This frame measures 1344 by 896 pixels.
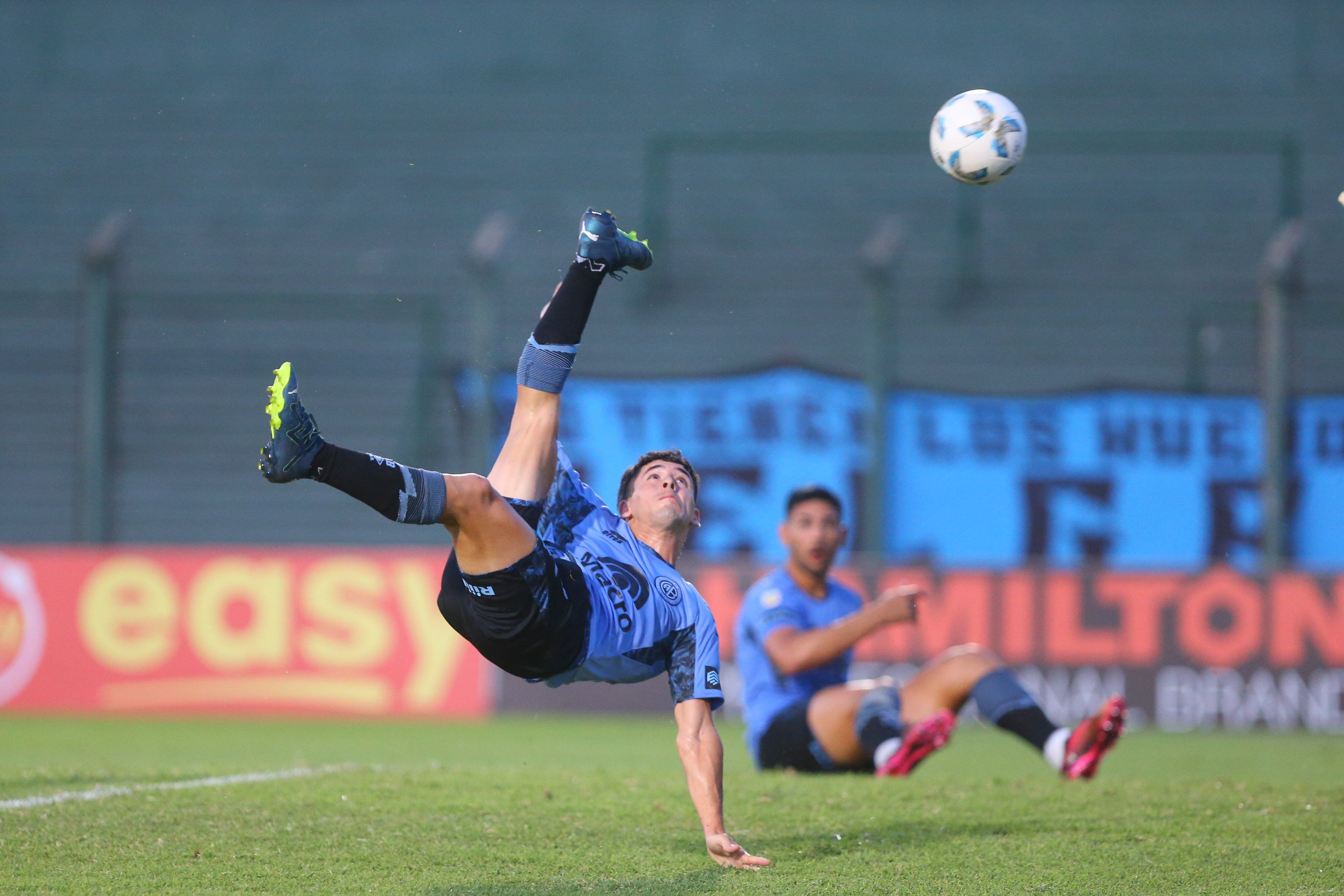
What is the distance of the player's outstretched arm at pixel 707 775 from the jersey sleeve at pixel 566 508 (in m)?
0.92

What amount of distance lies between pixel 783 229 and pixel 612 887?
1290 centimetres

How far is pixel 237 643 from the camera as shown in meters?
12.5

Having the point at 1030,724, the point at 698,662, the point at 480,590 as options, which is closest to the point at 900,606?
the point at 1030,724

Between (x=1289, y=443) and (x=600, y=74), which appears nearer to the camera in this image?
(x=1289, y=443)

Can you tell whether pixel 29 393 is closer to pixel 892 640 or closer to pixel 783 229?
pixel 783 229

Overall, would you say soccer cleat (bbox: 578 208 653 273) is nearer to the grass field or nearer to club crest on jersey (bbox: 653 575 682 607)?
club crest on jersey (bbox: 653 575 682 607)

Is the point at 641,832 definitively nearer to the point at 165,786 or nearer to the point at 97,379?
the point at 165,786

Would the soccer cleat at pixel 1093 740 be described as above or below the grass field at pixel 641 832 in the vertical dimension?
above

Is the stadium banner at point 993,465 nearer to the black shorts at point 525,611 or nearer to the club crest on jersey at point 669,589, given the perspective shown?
the club crest on jersey at point 669,589

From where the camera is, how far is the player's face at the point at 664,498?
606cm

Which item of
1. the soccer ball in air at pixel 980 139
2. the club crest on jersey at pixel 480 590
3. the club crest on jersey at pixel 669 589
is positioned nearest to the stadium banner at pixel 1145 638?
the soccer ball in air at pixel 980 139

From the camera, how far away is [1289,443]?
14.4 m

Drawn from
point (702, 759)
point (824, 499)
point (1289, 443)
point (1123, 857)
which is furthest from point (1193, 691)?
point (702, 759)

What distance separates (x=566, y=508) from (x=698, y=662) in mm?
910
